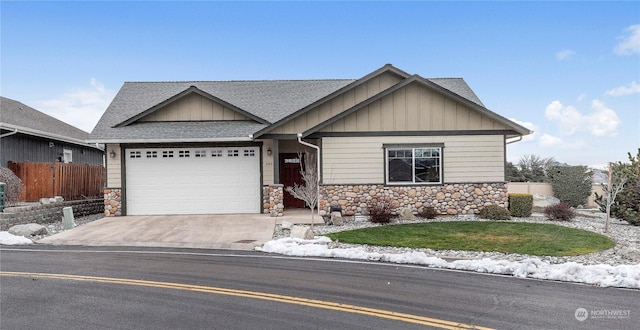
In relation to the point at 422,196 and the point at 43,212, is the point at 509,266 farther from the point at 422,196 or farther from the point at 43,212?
the point at 43,212

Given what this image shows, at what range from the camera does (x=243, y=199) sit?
18453 millimetres

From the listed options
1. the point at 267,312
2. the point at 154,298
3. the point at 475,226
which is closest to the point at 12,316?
the point at 154,298

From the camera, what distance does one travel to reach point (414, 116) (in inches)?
668

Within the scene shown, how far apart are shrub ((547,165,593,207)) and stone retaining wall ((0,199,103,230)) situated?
78.7 feet

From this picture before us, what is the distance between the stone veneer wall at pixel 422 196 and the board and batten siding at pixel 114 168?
7.84 metres

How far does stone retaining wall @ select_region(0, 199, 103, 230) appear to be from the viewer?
48.6ft

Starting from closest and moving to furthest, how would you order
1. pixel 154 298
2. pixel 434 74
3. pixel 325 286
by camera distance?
pixel 154 298
pixel 325 286
pixel 434 74

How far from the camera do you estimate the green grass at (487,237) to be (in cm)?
1137

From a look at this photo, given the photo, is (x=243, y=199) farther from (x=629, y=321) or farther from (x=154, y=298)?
(x=629, y=321)

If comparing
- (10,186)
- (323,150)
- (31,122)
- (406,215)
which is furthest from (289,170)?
(31,122)

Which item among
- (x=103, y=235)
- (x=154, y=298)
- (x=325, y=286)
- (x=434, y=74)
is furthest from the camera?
(x=434, y=74)

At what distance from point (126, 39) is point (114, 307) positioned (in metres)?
17.1

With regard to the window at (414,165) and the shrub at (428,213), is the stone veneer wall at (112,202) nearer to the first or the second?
the window at (414,165)

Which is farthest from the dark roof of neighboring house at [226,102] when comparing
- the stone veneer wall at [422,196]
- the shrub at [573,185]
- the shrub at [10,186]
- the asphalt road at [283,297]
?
the shrub at [573,185]
